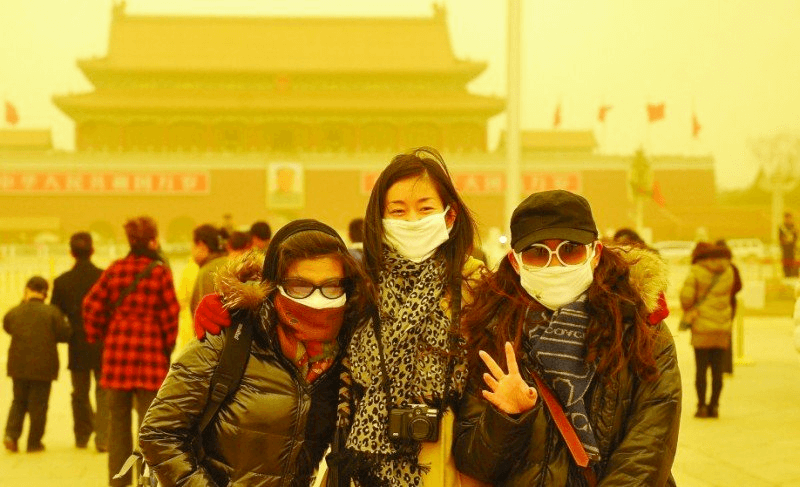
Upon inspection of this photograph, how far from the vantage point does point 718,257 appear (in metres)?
6.01

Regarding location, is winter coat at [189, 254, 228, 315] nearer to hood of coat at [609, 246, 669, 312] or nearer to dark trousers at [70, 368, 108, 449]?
dark trousers at [70, 368, 108, 449]

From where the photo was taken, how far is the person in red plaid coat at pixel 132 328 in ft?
13.0

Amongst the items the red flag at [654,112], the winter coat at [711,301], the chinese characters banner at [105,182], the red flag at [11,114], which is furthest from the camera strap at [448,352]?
the red flag at [11,114]

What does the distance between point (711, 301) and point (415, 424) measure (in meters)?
4.54

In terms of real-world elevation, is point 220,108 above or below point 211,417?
above

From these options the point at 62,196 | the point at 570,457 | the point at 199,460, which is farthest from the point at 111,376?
the point at 62,196

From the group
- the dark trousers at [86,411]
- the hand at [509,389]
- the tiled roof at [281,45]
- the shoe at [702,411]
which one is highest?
the tiled roof at [281,45]

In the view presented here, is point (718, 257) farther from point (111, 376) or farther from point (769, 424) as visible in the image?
point (111, 376)

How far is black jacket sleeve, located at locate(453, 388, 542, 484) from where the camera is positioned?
1687 millimetres

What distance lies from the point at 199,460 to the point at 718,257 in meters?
4.69

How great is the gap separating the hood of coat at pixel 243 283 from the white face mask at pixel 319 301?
0.20 ft

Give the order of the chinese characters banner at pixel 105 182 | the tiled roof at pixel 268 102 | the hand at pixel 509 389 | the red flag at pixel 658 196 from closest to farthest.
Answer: the hand at pixel 509 389
the chinese characters banner at pixel 105 182
the red flag at pixel 658 196
the tiled roof at pixel 268 102

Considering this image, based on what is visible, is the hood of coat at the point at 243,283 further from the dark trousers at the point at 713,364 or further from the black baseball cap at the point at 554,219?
the dark trousers at the point at 713,364

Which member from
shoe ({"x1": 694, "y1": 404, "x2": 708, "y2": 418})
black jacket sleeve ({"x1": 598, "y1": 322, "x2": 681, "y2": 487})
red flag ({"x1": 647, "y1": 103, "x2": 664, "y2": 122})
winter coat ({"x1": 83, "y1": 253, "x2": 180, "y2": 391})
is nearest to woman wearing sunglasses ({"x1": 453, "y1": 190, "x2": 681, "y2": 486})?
black jacket sleeve ({"x1": 598, "y1": 322, "x2": 681, "y2": 487})
